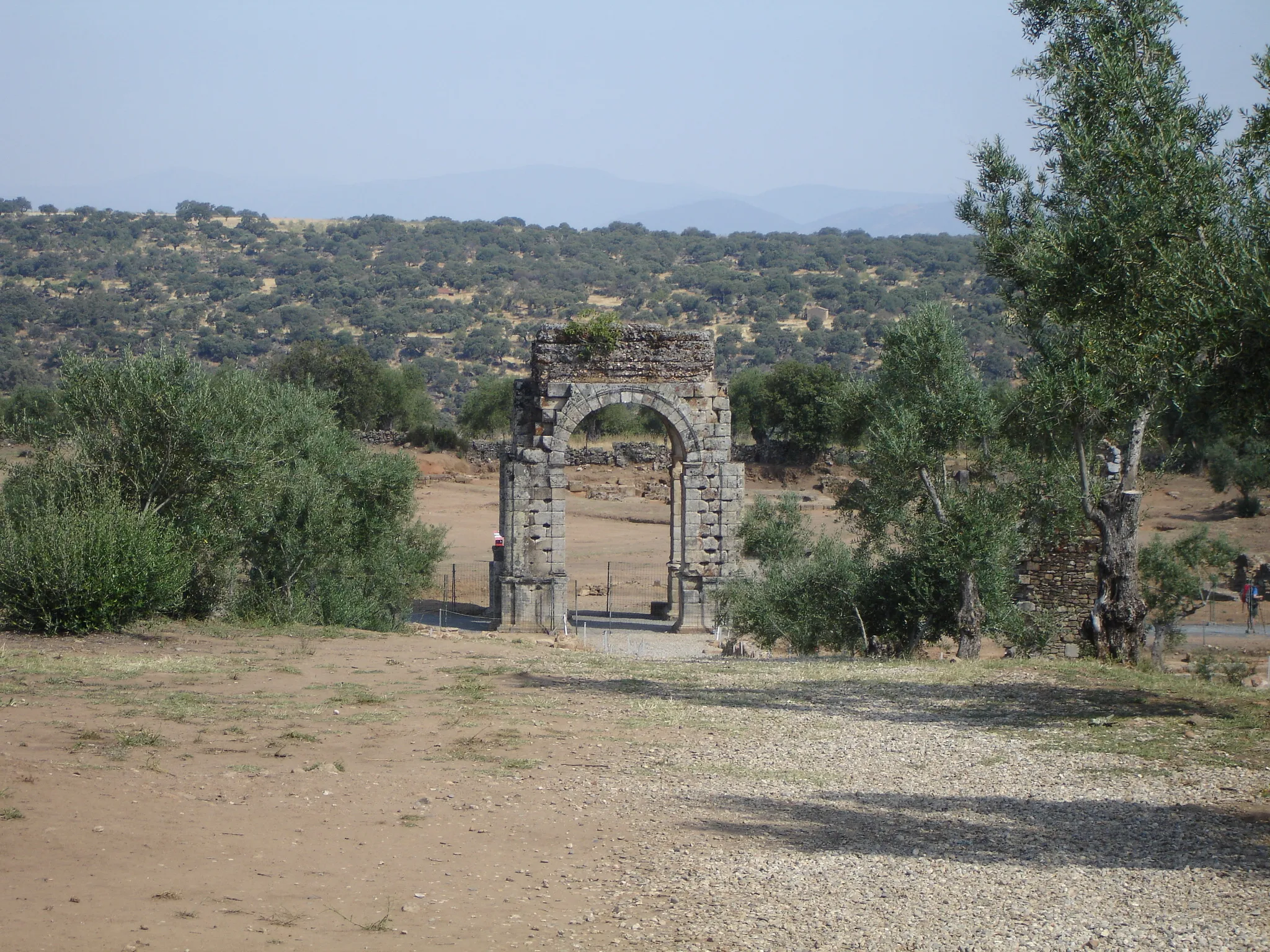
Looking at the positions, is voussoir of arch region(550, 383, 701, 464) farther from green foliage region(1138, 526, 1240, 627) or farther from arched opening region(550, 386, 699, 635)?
green foliage region(1138, 526, 1240, 627)

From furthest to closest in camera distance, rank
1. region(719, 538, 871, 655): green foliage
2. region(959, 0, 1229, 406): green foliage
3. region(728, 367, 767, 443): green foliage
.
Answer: region(728, 367, 767, 443): green foliage < region(719, 538, 871, 655): green foliage < region(959, 0, 1229, 406): green foliage

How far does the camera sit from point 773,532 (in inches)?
939

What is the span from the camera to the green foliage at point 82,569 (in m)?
13.6

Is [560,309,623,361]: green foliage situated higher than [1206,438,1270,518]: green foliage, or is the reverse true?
[560,309,623,361]: green foliage

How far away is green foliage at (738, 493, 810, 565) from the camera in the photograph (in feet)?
77.6

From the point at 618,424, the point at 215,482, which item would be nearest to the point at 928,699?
the point at 215,482

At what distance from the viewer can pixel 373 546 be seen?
20703mm

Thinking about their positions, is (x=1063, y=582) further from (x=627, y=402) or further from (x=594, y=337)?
(x=594, y=337)

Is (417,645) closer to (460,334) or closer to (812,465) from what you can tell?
(812,465)

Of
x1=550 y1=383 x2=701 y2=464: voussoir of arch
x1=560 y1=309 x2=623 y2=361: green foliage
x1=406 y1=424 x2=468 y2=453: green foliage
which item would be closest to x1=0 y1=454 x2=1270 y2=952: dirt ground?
x1=550 y1=383 x2=701 y2=464: voussoir of arch

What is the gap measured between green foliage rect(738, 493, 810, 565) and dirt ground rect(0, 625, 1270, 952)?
34.8ft

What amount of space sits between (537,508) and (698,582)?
3445mm

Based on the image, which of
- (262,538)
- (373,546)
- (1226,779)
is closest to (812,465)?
(373,546)

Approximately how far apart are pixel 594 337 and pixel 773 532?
5.25 m
